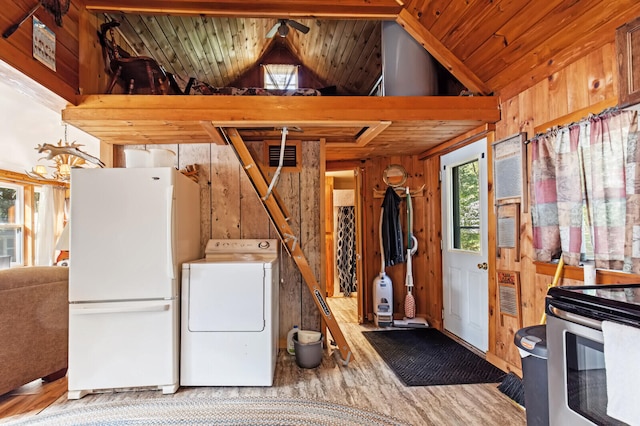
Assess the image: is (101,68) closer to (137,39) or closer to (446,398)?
(137,39)

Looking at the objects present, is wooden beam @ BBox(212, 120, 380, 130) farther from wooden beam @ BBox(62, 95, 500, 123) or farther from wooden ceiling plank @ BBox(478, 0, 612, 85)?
wooden ceiling plank @ BBox(478, 0, 612, 85)

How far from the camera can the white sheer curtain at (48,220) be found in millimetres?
5820

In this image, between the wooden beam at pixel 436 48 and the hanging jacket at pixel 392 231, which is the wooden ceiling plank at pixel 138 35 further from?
the hanging jacket at pixel 392 231

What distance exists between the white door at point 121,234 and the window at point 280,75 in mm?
3431

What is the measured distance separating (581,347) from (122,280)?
267 centimetres

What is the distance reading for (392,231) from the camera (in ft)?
13.9

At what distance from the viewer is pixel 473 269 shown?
3426 mm

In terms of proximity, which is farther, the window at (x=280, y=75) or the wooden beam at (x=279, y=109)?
the window at (x=280, y=75)

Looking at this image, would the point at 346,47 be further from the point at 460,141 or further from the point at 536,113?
the point at 536,113

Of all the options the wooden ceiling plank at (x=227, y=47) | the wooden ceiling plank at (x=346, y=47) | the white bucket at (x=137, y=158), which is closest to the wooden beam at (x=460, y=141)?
the wooden ceiling plank at (x=346, y=47)

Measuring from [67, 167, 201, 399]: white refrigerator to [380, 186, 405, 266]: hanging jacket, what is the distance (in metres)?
2.56

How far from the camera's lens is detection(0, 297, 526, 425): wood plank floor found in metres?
2.23

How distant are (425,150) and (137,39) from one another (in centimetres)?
334

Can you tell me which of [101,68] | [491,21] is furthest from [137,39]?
[491,21]
